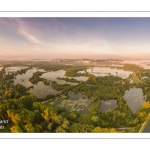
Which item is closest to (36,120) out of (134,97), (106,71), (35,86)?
(35,86)

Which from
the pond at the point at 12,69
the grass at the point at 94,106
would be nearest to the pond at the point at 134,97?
the grass at the point at 94,106

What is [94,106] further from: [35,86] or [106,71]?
[35,86]

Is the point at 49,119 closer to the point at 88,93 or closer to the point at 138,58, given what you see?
the point at 88,93

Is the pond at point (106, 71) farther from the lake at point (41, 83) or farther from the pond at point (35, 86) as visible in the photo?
the pond at point (35, 86)

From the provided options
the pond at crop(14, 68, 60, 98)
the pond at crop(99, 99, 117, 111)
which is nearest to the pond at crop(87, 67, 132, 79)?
the pond at crop(99, 99, 117, 111)
